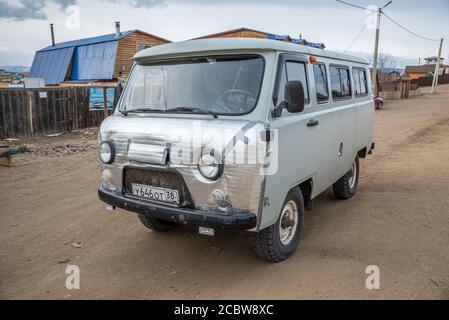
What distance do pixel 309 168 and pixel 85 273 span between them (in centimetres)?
268

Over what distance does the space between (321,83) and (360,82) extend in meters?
2.02

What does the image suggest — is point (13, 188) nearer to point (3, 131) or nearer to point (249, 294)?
point (249, 294)

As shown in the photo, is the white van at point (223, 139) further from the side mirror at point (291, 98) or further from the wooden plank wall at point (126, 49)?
the wooden plank wall at point (126, 49)

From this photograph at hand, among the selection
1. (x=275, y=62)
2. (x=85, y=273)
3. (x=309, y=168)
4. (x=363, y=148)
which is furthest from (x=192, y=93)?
(x=363, y=148)

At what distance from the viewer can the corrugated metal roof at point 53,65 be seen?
29031 mm

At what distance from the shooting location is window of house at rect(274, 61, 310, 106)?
3742mm

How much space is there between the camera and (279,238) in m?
3.94

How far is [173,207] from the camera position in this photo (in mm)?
3564

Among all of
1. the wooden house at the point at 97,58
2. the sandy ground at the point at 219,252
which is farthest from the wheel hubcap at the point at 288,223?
the wooden house at the point at 97,58

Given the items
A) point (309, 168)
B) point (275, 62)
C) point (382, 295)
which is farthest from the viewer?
point (309, 168)

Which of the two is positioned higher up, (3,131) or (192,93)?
(192,93)

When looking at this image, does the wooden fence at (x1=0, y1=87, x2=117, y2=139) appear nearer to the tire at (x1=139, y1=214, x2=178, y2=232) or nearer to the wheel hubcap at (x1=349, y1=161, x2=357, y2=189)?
the tire at (x1=139, y1=214, x2=178, y2=232)

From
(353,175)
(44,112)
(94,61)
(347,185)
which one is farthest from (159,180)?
(94,61)

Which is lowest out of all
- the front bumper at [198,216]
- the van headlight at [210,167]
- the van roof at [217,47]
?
the front bumper at [198,216]
